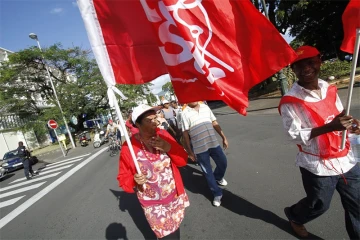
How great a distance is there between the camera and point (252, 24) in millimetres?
1894

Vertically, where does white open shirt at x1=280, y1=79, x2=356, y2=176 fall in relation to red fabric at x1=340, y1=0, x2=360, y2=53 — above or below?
below

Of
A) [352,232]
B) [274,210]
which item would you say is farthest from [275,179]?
[352,232]

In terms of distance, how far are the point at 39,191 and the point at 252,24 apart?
8.70m

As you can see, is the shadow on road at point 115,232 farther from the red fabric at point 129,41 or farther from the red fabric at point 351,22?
the red fabric at point 351,22

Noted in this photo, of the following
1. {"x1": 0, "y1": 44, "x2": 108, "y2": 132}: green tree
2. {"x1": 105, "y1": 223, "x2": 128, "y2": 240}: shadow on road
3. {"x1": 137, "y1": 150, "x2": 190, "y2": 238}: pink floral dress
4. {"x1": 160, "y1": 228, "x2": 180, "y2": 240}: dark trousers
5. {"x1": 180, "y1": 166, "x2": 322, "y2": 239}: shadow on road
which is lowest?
{"x1": 180, "y1": 166, "x2": 322, "y2": 239}: shadow on road

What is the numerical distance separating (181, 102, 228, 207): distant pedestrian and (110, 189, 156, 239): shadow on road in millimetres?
1124

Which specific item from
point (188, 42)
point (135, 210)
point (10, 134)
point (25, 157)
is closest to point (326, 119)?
point (188, 42)

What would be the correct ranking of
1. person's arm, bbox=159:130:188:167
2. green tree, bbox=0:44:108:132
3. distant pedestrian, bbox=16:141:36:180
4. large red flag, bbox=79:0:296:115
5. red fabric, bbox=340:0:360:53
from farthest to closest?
green tree, bbox=0:44:108:132, distant pedestrian, bbox=16:141:36:180, person's arm, bbox=159:130:188:167, large red flag, bbox=79:0:296:115, red fabric, bbox=340:0:360:53

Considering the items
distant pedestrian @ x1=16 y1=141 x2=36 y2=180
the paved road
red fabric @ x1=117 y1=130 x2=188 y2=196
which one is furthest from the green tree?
red fabric @ x1=117 y1=130 x2=188 y2=196

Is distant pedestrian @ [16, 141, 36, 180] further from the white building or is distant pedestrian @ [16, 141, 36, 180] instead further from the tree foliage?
the tree foliage

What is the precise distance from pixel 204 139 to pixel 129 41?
2.01 meters

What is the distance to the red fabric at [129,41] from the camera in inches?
88.0

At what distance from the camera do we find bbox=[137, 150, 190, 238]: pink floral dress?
2.39 meters

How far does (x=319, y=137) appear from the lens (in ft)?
6.89
